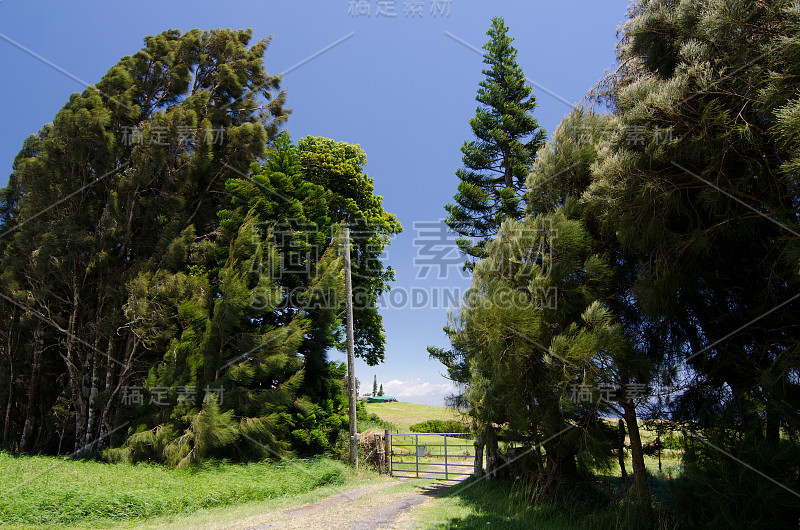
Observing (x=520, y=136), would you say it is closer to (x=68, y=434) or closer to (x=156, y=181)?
(x=156, y=181)

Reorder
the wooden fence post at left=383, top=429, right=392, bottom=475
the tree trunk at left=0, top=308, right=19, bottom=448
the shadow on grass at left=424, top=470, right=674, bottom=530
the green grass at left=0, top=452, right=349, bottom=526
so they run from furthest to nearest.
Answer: the tree trunk at left=0, top=308, right=19, bottom=448, the wooden fence post at left=383, top=429, right=392, bottom=475, the green grass at left=0, top=452, right=349, bottom=526, the shadow on grass at left=424, top=470, right=674, bottom=530

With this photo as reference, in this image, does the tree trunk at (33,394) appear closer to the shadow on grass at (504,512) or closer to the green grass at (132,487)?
the green grass at (132,487)

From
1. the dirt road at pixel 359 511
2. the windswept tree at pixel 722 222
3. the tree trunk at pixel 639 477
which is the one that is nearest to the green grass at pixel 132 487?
the dirt road at pixel 359 511

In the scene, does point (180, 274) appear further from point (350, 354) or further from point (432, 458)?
point (432, 458)

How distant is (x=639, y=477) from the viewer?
16.2ft

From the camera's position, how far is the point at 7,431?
14.0 metres

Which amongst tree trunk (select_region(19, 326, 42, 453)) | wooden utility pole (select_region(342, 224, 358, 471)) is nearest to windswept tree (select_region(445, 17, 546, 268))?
wooden utility pole (select_region(342, 224, 358, 471))

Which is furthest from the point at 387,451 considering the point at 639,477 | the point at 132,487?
the point at 639,477

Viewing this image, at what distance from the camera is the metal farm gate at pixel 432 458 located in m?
10.6

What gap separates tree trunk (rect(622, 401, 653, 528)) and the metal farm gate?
3.01 m

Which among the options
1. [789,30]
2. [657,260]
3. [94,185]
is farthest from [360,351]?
[789,30]

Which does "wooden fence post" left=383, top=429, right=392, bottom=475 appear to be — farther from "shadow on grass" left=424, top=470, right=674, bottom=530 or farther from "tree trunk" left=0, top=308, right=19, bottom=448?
"tree trunk" left=0, top=308, right=19, bottom=448

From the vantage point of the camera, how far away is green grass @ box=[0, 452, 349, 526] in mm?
6008

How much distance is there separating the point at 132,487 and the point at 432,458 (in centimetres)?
1330
